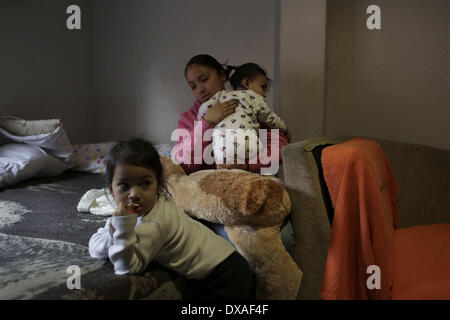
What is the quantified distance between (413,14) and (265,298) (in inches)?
65.5

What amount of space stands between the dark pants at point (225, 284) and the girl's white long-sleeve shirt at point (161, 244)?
2 cm

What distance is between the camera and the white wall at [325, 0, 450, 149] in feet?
6.04

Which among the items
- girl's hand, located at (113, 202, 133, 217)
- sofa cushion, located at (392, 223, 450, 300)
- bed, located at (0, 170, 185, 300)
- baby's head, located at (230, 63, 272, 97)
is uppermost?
baby's head, located at (230, 63, 272, 97)

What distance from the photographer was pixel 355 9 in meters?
1.98

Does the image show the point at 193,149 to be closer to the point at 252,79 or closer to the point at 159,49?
the point at 252,79

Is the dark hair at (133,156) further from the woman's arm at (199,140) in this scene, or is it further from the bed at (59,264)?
the woman's arm at (199,140)

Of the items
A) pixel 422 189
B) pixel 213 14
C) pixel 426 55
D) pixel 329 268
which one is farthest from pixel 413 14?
pixel 329 268

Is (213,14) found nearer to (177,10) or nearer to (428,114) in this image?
(177,10)

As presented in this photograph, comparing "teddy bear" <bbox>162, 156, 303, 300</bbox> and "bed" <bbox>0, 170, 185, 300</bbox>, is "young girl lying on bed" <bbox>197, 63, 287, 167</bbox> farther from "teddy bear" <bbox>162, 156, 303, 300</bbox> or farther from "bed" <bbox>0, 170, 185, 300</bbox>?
"bed" <bbox>0, 170, 185, 300</bbox>

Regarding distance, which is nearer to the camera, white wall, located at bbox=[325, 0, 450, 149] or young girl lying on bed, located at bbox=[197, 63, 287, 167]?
young girl lying on bed, located at bbox=[197, 63, 287, 167]

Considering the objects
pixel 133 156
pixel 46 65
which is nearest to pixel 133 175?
pixel 133 156

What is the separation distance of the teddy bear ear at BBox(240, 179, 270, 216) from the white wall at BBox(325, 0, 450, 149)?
1.19m

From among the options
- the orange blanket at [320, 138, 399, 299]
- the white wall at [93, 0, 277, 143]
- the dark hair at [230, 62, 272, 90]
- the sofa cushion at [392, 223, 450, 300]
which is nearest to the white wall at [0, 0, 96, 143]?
the white wall at [93, 0, 277, 143]

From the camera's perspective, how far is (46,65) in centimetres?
262
